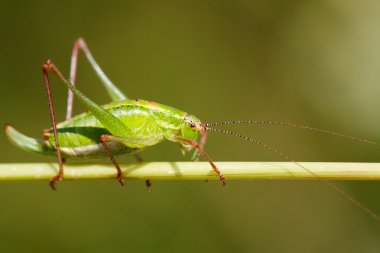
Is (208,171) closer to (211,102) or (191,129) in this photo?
(191,129)

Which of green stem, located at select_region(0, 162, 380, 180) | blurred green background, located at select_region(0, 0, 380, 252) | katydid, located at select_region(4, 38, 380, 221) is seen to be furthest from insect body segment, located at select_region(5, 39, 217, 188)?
blurred green background, located at select_region(0, 0, 380, 252)

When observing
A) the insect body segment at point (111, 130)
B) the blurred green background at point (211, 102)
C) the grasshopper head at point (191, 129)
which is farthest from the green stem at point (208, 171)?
the blurred green background at point (211, 102)

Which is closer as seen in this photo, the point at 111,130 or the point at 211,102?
the point at 111,130

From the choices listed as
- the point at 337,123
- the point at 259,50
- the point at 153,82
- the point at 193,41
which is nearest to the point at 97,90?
the point at 153,82

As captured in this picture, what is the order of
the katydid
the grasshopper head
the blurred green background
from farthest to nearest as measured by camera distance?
the blurred green background, the grasshopper head, the katydid

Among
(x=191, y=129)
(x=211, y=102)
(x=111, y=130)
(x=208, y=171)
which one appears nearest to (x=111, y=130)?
(x=111, y=130)

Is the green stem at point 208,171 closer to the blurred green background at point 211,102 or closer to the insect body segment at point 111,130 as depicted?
the insect body segment at point 111,130

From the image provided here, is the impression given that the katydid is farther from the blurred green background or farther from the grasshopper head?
the blurred green background
